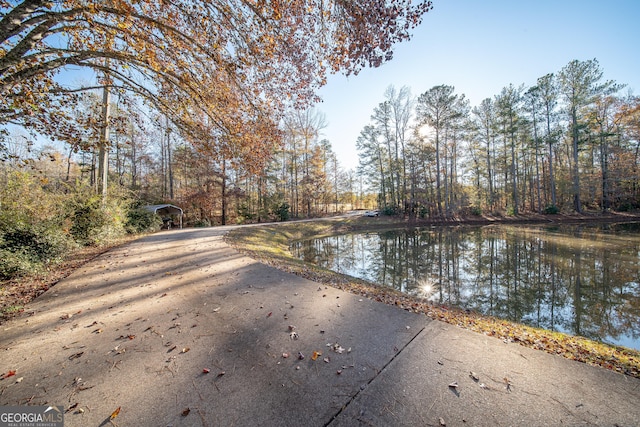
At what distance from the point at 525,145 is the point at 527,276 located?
91.7ft

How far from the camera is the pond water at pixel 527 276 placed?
16.6ft

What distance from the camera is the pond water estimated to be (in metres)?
5.05

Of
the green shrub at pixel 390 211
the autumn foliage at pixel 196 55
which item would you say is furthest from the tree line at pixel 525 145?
the autumn foliage at pixel 196 55

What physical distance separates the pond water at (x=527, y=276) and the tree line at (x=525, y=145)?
41.0 feet

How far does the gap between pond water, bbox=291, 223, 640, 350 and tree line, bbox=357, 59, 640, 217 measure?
1249 centimetres

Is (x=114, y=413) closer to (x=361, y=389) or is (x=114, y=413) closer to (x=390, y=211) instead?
(x=361, y=389)

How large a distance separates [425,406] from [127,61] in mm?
7819

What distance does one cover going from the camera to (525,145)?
2688 cm

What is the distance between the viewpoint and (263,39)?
4656 mm

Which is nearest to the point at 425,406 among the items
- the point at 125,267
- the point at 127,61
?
the point at 125,267

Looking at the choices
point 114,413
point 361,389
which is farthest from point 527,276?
point 114,413

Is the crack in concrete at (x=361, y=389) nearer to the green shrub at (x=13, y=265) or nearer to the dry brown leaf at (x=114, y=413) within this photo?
the dry brown leaf at (x=114, y=413)

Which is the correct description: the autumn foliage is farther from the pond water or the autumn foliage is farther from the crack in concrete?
the pond water

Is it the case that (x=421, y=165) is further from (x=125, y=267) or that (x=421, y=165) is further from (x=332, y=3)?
(x=125, y=267)
